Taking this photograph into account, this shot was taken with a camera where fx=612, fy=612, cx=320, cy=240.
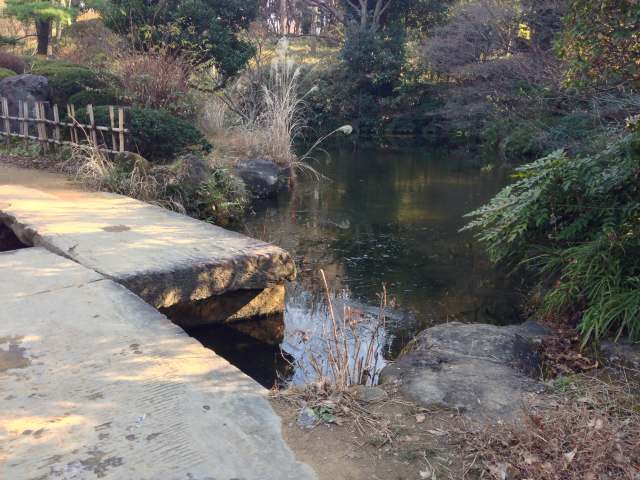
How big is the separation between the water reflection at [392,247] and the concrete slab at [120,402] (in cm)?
113

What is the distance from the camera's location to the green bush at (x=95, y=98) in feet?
25.7

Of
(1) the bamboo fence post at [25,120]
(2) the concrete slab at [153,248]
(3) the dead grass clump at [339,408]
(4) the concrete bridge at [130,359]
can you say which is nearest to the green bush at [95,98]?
(1) the bamboo fence post at [25,120]

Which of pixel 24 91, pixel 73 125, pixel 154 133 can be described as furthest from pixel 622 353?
pixel 24 91

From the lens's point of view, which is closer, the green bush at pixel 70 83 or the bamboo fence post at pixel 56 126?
the bamboo fence post at pixel 56 126

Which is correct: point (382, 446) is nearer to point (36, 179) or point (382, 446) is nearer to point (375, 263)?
point (375, 263)

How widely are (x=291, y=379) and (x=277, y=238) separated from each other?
116 inches

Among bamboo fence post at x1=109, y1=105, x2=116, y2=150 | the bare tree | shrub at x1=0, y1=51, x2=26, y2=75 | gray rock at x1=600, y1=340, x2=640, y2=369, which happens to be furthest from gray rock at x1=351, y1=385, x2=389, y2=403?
the bare tree

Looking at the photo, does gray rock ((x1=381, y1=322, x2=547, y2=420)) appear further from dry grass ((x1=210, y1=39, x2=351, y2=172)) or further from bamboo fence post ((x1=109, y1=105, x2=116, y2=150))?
dry grass ((x1=210, y1=39, x2=351, y2=172))

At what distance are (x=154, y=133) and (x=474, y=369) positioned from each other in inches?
203

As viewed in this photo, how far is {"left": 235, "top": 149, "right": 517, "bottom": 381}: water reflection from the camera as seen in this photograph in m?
4.50

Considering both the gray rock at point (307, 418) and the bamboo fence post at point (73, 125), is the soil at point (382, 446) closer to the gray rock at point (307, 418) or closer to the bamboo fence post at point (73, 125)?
the gray rock at point (307, 418)

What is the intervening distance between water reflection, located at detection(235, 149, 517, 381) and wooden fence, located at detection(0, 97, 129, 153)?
1.82 metres

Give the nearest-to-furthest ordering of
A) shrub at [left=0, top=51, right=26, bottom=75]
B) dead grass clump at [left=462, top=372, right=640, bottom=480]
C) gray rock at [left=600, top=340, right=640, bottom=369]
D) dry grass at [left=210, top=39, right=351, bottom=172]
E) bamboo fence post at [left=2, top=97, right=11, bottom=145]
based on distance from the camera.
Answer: dead grass clump at [left=462, top=372, right=640, bottom=480]
gray rock at [left=600, top=340, right=640, bottom=369]
bamboo fence post at [left=2, top=97, right=11, bottom=145]
dry grass at [left=210, top=39, right=351, bottom=172]
shrub at [left=0, top=51, right=26, bottom=75]

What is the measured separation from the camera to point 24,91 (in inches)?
338
